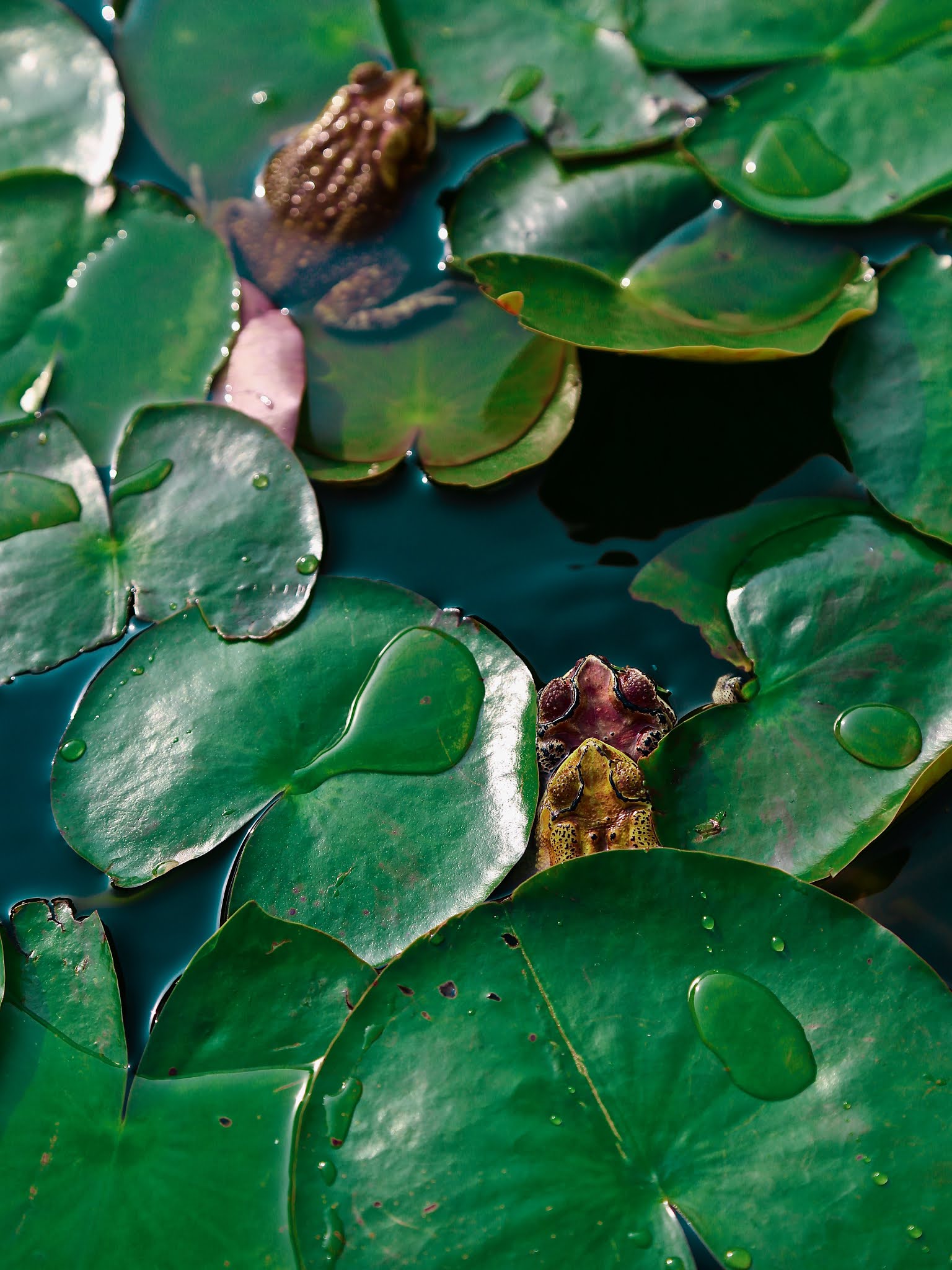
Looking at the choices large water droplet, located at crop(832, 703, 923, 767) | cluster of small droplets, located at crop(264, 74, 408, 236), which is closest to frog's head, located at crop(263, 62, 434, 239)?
cluster of small droplets, located at crop(264, 74, 408, 236)

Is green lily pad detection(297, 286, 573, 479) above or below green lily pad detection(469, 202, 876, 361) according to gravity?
below

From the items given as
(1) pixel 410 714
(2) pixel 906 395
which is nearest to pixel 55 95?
(1) pixel 410 714

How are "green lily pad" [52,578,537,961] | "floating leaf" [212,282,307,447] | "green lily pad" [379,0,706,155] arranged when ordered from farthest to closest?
"green lily pad" [379,0,706,155] → "floating leaf" [212,282,307,447] → "green lily pad" [52,578,537,961]

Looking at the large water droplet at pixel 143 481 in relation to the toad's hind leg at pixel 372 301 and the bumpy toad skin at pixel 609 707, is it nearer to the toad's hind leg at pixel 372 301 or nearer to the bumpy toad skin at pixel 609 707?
the toad's hind leg at pixel 372 301

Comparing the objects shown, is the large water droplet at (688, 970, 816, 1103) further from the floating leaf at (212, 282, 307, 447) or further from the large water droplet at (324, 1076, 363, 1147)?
the floating leaf at (212, 282, 307, 447)

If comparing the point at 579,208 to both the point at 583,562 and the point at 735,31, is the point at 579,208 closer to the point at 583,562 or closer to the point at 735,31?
the point at 735,31

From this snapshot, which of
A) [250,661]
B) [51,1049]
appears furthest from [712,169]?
[51,1049]
